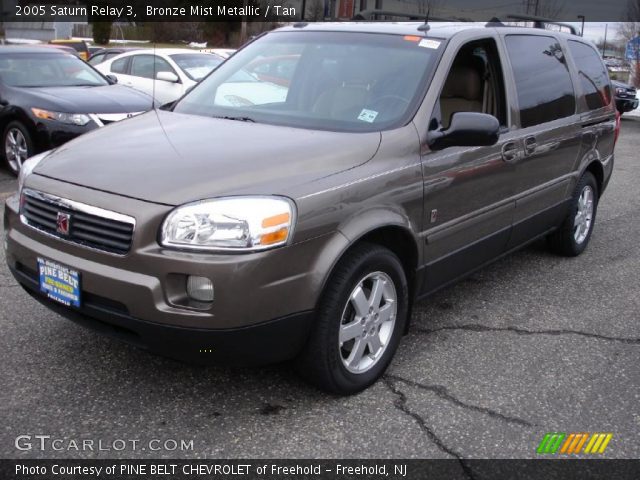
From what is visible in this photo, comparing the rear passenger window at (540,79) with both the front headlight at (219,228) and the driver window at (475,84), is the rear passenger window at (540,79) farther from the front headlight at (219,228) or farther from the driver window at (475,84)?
the front headlight at (219,228)

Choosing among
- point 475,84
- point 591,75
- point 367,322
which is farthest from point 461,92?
point 591,75

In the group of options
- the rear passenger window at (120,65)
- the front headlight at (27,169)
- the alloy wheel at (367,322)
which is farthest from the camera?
the rear passenger window at (120,65)

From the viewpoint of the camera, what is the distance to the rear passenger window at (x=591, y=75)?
5344mm

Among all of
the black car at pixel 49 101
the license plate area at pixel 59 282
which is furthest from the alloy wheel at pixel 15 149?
the license plate area at pixel 59 282

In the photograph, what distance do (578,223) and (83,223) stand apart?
13.6 feet

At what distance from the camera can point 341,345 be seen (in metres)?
3.18

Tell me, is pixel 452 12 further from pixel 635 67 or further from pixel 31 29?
pixel 31 29

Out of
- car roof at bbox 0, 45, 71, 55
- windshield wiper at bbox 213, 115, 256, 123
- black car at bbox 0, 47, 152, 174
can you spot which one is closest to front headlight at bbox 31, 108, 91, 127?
black car at bbox 0, 47, 152, 174

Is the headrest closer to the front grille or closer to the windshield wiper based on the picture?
the windshield wiper

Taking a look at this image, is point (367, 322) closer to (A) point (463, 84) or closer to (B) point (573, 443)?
(B) point (573, 443)

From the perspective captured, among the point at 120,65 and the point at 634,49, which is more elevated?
the point at 634,49

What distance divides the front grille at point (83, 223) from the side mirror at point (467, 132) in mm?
1626

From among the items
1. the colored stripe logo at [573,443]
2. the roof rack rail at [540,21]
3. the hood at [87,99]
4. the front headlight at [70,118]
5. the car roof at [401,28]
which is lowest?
the colored stripe logo at [573,443]

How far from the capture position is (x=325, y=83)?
3.82m
